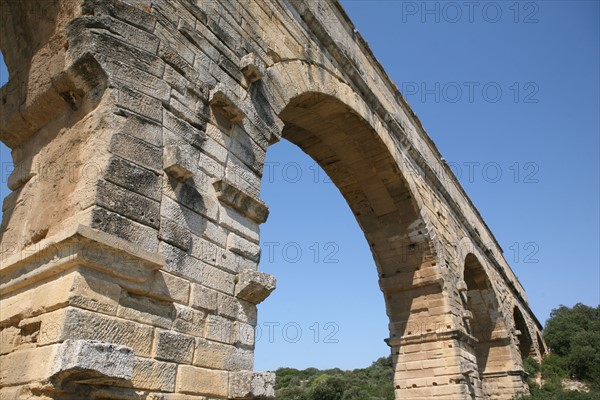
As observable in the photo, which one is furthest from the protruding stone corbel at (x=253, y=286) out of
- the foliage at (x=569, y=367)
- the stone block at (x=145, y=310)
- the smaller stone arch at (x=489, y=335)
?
the foliage at (x=569, y=367)

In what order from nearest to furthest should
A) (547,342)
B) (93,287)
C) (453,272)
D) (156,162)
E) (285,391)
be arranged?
(93,287)
(156,162)
(453,272)
(547,342)
(285,391)

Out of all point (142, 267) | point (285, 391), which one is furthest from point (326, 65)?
point (285, 391)

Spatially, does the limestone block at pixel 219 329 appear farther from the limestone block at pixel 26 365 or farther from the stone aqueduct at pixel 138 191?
the limestone block at pixel 26 365

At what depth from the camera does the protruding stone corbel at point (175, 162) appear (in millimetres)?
3273

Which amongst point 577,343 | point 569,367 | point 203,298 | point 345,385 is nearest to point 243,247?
point 203,298

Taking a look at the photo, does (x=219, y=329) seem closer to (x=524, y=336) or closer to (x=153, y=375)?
(x=153, y=375)

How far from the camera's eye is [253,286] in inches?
143

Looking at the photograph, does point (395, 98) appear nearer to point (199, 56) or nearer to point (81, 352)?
point (199, 56)

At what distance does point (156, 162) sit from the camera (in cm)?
326

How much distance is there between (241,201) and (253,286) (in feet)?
2.29

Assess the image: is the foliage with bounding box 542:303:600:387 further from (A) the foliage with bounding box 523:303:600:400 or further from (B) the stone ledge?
(B) the stone ledge

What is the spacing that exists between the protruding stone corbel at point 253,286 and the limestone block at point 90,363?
115 centimetres

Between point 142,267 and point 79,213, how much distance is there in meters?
0.47

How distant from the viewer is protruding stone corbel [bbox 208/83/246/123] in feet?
12.9
